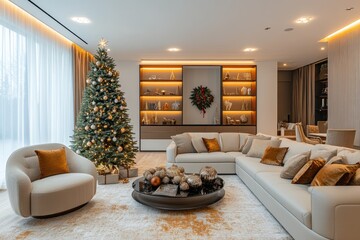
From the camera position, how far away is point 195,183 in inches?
118

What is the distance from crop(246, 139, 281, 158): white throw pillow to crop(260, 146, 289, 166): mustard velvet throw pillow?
16.5 inches

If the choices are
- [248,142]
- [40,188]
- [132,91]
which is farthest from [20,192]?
[132,91]

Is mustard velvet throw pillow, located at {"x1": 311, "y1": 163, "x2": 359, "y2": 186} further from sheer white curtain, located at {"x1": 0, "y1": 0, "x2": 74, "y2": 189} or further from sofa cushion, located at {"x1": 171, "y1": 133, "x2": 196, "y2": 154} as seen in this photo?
sheer white curtain, located at {"x1": 0, "y1": 0, "x2": 74, "y2": 189}

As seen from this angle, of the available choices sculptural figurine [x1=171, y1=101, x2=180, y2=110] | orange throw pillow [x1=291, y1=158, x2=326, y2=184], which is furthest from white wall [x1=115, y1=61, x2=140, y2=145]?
orange throw pillow [x1=291, y1=158, x2=326, y2=184]

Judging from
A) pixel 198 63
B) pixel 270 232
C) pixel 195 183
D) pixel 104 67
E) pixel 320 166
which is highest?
pixel 198 63

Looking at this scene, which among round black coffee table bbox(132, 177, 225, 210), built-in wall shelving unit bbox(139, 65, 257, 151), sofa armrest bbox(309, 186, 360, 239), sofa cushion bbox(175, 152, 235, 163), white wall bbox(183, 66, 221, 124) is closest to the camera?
sofa armrest bbox(309, 186, 360, 239)

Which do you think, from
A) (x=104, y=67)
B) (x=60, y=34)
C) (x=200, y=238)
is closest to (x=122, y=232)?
(x=200, y=238)

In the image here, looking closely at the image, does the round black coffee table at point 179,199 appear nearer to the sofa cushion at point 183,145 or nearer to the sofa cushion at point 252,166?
the sofa cushion at point 252,166

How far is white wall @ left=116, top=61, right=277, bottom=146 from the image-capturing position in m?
7.82

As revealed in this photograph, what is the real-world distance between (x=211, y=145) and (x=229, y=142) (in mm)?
459

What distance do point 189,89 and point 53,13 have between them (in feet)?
15.6

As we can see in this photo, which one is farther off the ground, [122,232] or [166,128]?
[166,128]

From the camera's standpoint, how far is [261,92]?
25.7ft

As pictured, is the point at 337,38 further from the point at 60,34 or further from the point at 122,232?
the point at 60,34
